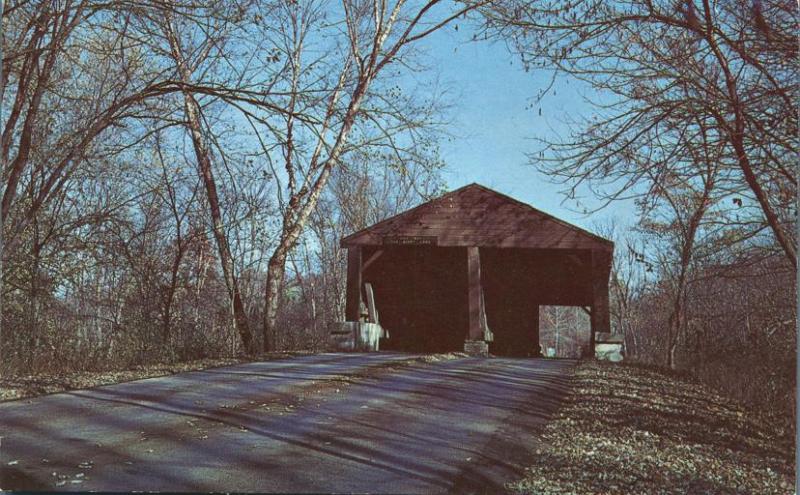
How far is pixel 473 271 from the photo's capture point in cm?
1201

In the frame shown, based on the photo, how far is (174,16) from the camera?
6066 millimetres

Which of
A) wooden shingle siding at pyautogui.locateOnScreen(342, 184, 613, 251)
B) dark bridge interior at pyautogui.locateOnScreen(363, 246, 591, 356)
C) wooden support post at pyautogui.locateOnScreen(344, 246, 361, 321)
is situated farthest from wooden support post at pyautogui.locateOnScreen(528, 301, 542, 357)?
wooden shingle siding at pyautogui.locateOnScreen(342, 184, 613, 251)

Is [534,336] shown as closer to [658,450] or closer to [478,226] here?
[478,226]

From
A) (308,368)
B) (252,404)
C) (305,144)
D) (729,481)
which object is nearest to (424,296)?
(308,368)

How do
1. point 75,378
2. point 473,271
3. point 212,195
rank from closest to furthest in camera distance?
point 75,378 → point 212,195 → point 473,271

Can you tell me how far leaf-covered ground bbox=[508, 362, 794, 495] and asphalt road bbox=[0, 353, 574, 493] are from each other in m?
0.24

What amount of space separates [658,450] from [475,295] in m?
9.85

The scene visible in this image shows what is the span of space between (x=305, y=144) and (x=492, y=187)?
1942mm

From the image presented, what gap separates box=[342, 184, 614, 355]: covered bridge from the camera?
788cm

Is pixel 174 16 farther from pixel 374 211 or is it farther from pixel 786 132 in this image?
pixel 786 132

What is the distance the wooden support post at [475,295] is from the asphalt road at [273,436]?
423 cm

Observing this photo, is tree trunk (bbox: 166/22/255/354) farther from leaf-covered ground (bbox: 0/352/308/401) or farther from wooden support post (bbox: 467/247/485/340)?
wooden support post (bbox: 467/247/485/340)

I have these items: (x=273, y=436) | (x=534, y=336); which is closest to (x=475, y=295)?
(x=534, y=336)

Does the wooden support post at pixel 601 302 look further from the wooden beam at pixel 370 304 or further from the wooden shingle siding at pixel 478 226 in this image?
the wooden beam at pixel 370 304
